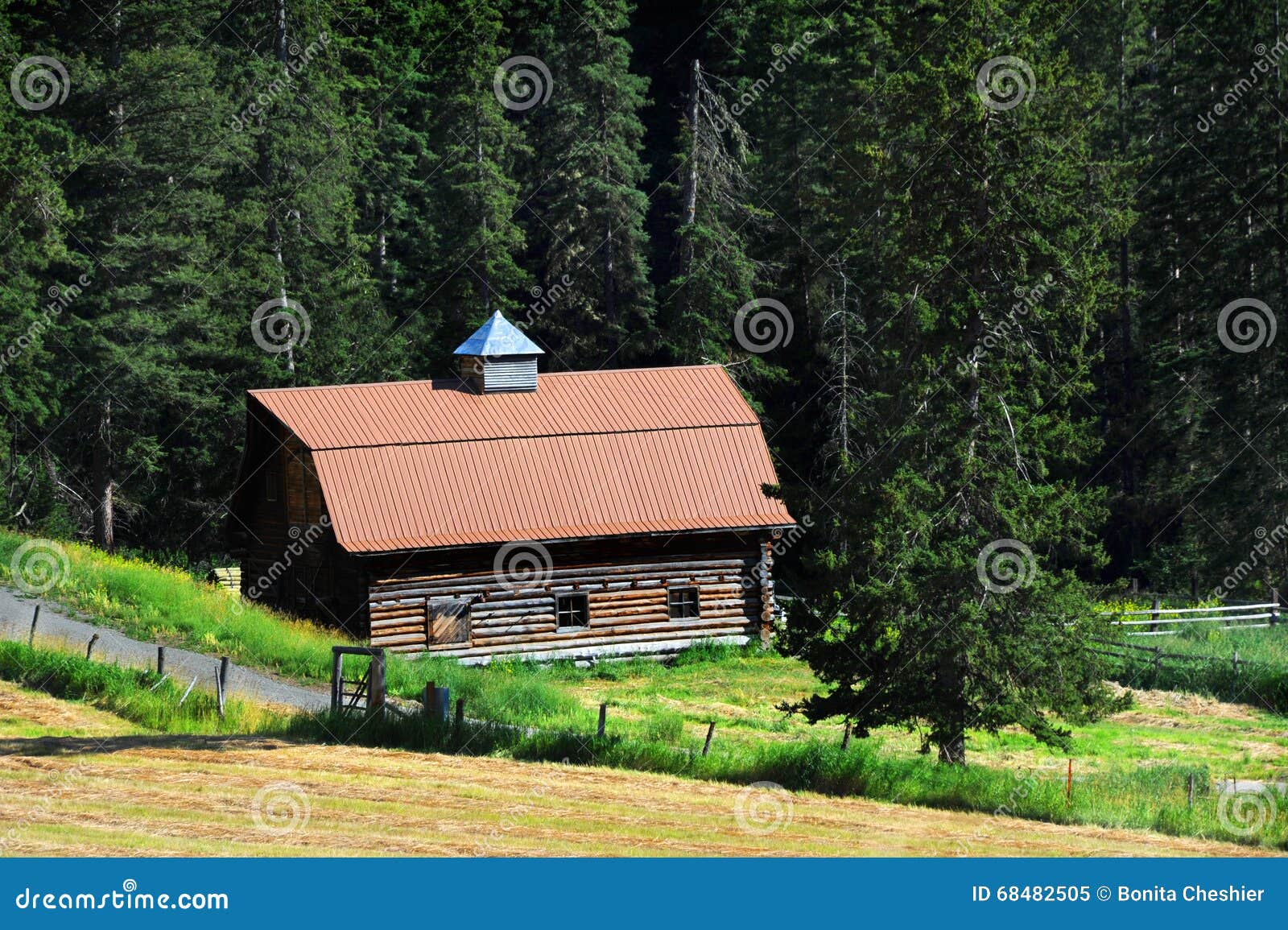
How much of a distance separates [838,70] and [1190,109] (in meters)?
10.1

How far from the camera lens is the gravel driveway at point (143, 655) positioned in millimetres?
26578

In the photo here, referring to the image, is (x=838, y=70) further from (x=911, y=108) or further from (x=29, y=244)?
(x=911, y=108)

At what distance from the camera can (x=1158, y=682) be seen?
3378cm

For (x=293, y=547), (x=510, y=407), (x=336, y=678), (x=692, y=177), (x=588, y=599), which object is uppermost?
(x=692, y=177)

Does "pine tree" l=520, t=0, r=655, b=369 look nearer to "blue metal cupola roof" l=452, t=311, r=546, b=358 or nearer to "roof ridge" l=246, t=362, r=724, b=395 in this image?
"roof ridge" l=246, t=362, r=724, b=395

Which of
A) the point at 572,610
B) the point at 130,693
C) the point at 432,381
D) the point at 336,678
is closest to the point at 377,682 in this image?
the point at 336,678

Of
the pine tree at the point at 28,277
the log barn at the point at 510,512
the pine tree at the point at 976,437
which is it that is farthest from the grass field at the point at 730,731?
the pine tree at the point at 28,277

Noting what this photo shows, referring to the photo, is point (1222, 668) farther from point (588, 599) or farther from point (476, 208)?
point (476, 208)

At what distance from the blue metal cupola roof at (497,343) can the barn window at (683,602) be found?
617cm

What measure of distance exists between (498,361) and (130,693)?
14.7 metres

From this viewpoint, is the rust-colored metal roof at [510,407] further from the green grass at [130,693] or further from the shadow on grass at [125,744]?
the shadow on grass at [125,744]

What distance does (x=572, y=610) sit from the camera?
35.6 m

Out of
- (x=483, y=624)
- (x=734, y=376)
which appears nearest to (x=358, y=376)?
(x=734, y=376)

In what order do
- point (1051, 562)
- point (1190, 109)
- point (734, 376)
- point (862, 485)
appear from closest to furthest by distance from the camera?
point (862, 485)
point (1051, 562)
point (1190, 109)
point (734, 376)
